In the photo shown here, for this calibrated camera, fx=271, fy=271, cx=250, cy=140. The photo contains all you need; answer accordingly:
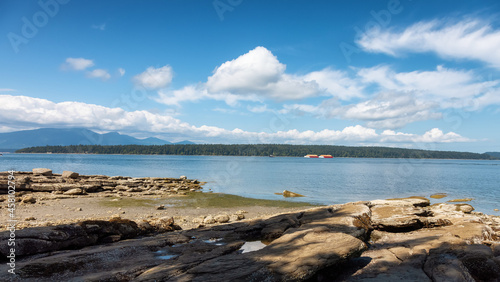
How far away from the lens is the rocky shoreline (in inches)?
315

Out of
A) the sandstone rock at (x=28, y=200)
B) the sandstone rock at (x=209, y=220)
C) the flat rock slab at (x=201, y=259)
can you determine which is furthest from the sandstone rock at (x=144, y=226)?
the sandstone rock at (x=28, y=200)

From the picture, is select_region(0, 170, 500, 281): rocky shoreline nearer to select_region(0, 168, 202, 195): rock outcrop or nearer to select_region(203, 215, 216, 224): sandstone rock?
select_region(203, 215, 216, 224): sandstone rock

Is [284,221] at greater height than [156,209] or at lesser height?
greater

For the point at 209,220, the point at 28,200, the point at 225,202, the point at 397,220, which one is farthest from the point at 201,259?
the point at 28,200

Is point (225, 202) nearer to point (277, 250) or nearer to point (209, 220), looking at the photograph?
point (209, 220)

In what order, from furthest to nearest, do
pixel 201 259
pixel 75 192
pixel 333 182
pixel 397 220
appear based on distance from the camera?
1. pixel 333 182
2. pixel 75 192
3. pixel 397 220
4. pixel 201 259

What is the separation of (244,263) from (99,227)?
8.26m

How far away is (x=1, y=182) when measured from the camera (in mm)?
28500

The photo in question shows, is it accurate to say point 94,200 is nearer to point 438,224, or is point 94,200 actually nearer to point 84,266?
point 84,266

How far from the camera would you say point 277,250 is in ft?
29.5

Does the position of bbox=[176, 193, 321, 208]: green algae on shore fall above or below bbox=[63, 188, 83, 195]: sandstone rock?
below

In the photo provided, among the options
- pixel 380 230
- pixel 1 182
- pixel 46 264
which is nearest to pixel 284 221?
pixel 380 230

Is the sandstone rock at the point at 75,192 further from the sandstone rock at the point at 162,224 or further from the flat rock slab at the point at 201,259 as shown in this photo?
the flat rock slab at the point at 201,259

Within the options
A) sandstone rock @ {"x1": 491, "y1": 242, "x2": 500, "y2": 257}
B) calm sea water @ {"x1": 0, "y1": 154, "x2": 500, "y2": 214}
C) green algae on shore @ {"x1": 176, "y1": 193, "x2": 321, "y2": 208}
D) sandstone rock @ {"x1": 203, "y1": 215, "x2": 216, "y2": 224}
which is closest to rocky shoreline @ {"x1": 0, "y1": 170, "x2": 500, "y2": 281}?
sandstone rock @ {"x1": 491, "y1": 242, "x2": 500, "y2": 257}
